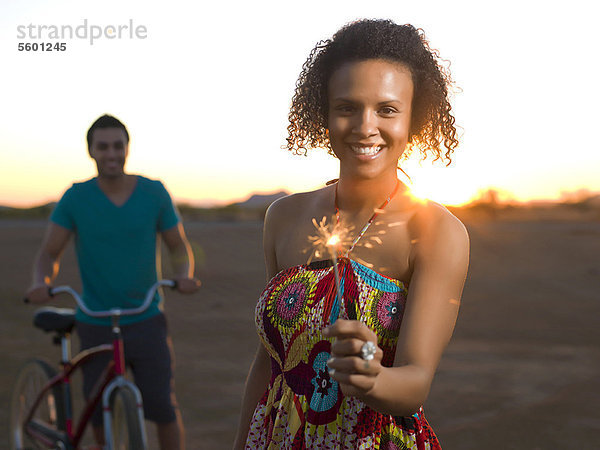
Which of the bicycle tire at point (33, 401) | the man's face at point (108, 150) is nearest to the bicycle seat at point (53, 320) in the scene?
the bicycle tire at point (33, 401)

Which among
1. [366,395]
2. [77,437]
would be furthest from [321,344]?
[77,437]

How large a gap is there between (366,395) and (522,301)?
1410cm

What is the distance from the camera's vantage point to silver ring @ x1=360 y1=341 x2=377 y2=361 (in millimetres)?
1307

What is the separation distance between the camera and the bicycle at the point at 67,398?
3.78m

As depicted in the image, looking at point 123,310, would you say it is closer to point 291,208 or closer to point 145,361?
point 145,361

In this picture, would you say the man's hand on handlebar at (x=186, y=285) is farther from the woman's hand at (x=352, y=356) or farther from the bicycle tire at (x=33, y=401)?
the woman's hand at (x=352, y=356)

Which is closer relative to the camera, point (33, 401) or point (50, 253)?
point (50, 253)

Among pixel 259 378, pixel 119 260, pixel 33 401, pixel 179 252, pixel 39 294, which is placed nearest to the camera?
pixel 259 378

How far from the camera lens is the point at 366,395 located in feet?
4.85

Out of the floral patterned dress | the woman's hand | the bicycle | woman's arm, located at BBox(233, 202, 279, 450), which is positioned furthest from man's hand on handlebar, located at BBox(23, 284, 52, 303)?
the woman's hand

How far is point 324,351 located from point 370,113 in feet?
2.11

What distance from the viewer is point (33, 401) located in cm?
473

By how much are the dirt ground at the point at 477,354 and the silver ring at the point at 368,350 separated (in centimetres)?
478

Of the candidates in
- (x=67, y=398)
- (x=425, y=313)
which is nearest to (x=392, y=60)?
(x=425, y=313)
